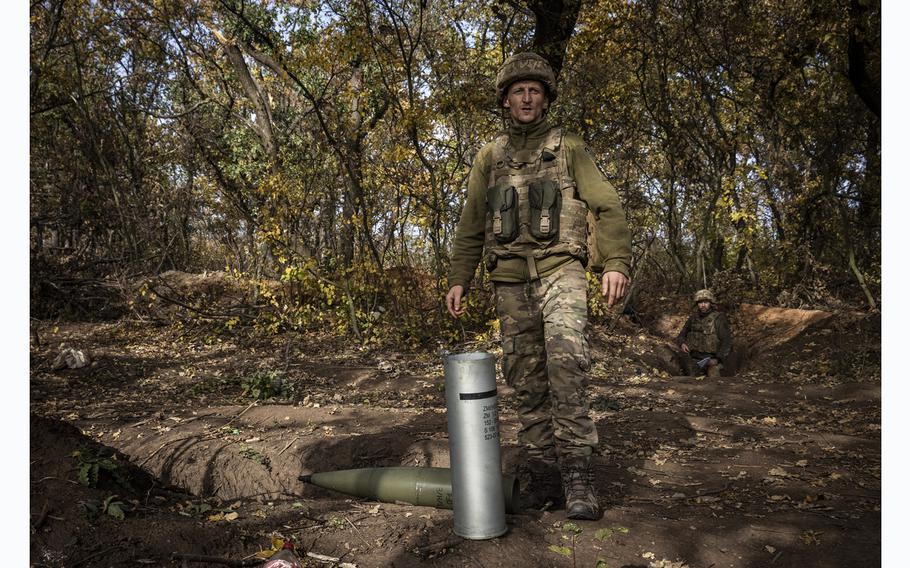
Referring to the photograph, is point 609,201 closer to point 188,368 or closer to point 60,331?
point 188,368

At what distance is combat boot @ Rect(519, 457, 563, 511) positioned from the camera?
3.52 m

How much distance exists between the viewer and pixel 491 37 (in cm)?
1135

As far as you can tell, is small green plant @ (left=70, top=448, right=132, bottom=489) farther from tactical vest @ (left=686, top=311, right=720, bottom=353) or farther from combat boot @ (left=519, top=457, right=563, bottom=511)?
tactical vest @ (left=686, top=311, right=720, bottom=353)

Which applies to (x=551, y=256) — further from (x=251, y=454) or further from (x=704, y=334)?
→ (x=704, y=334)


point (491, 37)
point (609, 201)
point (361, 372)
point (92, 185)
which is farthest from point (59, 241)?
point (609, 201)

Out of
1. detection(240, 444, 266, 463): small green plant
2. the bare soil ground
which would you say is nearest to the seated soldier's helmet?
the bare soil ground

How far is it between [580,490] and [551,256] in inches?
48.2

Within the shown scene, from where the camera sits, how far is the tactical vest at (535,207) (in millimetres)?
3516

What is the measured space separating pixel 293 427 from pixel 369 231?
506cm

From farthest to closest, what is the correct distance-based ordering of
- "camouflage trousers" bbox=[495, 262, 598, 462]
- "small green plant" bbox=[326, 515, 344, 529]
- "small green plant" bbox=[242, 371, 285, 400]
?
"small green plant" bbox=[242, 371, 285, 400], "camouflage trousers" bbox=[495, 262, 598, 462], "small green plant" bbox=[326, 515, 344, 529]

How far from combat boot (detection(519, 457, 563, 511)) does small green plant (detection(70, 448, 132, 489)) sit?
2142 mm

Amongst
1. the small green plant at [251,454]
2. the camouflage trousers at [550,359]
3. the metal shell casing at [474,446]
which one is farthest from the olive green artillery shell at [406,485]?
the small green plant at [251,454]

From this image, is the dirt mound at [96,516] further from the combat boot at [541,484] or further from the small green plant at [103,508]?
the combat boot at [541,484]

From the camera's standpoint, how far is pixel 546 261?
11.7 feet
